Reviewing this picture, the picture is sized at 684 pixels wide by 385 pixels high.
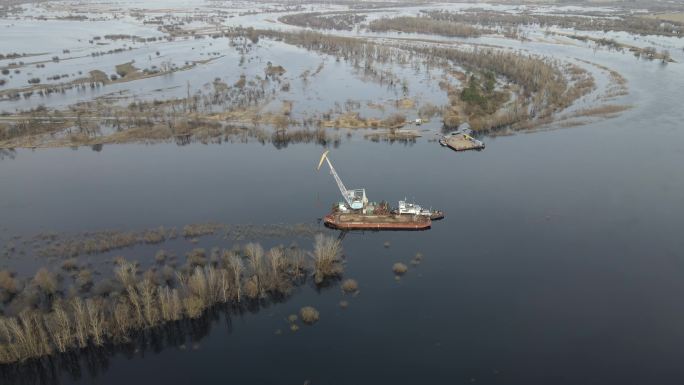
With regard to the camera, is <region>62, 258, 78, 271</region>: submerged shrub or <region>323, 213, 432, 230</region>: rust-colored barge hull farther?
<region>323, 213, 432, 230</region>: rust-colored barge hull

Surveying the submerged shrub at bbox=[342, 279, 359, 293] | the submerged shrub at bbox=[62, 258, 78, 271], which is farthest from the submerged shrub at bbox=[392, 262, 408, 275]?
the submerged shrub at bbox=[62, 258, 78, 271]

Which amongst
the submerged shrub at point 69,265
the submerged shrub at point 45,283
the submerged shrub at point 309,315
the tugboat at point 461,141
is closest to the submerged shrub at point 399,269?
the submerged shrub at point 309,315

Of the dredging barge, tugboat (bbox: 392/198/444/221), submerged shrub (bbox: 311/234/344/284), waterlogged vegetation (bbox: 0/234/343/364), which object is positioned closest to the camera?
waterlogged vegetation (bbox: 0/234/343/364)

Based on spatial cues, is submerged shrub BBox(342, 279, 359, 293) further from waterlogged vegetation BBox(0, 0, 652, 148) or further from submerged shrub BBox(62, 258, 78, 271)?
waterlogged vegetation BBox(0, 0, 652, 148)

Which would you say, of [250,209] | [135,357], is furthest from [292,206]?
[135,357]

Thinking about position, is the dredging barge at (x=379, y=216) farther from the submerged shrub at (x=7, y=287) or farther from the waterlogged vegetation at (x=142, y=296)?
the submerged shrub at (x=7, y=287)

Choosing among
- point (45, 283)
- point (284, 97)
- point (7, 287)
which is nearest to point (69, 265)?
point (45, 283)

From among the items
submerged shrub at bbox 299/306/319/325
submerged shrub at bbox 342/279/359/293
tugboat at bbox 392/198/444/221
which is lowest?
submerged shrub at bbox 299/306/319/325
